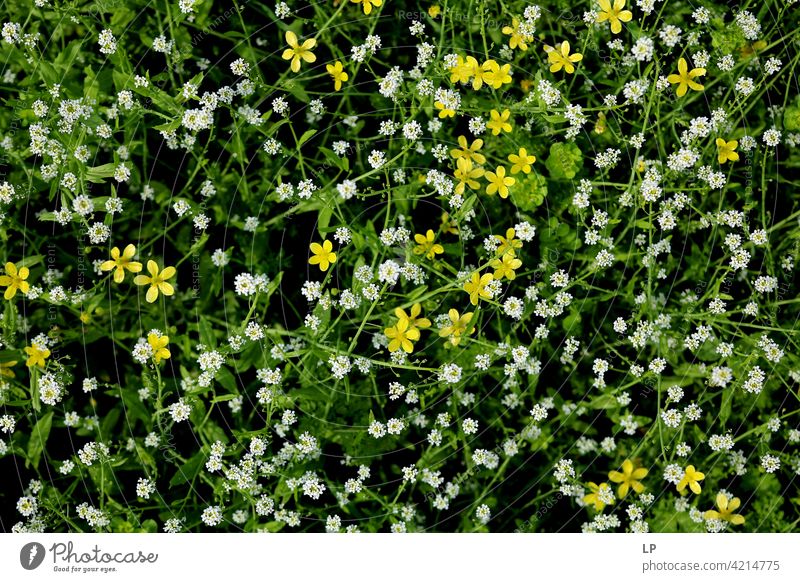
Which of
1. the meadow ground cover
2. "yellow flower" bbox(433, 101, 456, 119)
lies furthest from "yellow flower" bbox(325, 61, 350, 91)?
"yellow flower" bbox(433, 101, 456, 119)

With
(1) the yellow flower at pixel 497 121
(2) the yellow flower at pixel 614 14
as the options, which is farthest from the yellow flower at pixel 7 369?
(2) the yellow flower at pixel 614 14

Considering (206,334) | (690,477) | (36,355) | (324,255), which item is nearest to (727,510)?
(690,477)

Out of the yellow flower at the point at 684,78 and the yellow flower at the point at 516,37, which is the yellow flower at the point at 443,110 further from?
the yellow flower at the point at 684,78

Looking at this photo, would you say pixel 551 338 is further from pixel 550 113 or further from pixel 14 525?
pixel 14 525

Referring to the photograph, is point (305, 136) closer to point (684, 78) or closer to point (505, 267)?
point (505, 267)

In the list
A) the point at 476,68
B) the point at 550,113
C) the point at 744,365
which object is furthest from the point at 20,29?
the point at 744,365
